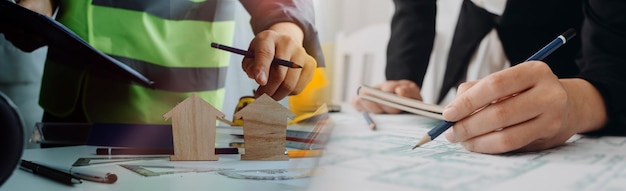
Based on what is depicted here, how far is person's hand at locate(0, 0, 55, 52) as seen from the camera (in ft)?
0.72

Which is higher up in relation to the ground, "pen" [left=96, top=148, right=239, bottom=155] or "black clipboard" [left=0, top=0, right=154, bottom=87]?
"black clipboard" [left=0, top=0, right=154, bottom=87]

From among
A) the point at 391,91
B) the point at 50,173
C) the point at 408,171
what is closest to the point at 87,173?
the point at 50,173

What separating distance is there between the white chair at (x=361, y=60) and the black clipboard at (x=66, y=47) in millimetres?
192

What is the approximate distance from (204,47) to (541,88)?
0.18m

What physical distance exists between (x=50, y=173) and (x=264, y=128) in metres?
0.10

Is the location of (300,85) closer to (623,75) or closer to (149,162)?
(149,162)

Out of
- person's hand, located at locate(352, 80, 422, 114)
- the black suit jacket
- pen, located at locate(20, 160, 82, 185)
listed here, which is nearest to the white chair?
person's hand, located at locate(352, 80, 422, 114)

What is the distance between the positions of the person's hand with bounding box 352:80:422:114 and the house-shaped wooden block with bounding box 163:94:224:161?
22 cm

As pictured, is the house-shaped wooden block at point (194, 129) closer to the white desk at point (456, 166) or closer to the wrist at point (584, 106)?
the white desk at point (456, 166)

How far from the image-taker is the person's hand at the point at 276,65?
21 cm

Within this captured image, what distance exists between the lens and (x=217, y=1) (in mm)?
227

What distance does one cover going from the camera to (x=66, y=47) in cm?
24

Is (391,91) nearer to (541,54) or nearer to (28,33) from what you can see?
(541,54)

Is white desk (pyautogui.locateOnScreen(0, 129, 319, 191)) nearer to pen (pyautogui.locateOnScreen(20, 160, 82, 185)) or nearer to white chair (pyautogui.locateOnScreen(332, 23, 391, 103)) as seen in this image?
pen (pyautogui.locateOnScreen(20, 160, 82, 185))
